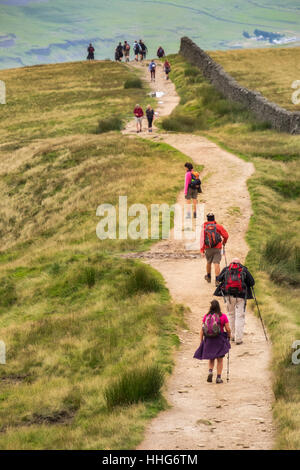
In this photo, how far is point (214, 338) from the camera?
39.8 ft

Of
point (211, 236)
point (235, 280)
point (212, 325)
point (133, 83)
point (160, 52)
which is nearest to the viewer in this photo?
point (212, 325)

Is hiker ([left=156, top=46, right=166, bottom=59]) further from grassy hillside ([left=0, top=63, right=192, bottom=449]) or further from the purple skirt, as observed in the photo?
the purple skirt

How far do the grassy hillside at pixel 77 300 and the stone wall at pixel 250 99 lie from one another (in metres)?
5.73

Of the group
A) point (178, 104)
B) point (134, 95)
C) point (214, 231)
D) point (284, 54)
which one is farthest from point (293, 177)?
point (284, 54)

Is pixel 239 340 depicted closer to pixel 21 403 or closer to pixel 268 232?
pixel 21 403

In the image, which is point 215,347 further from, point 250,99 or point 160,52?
point 160,52

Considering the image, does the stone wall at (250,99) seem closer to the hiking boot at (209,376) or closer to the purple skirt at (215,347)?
the purple skirt at (215,347)

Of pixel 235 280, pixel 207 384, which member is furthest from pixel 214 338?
pixel 235 280

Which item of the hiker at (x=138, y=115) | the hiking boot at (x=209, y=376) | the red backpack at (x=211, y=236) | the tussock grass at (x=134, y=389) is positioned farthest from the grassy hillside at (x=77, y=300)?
the red backpack at (x=211, y=236)

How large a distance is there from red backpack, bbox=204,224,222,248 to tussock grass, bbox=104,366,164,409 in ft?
17.0

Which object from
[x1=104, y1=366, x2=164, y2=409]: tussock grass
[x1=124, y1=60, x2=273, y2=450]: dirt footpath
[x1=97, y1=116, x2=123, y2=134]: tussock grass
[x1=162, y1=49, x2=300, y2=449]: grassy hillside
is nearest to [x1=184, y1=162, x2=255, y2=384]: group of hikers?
[x1=124, y1=60, x2=273, y2=450]: dirt footpath

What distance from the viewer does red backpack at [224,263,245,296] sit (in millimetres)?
13523

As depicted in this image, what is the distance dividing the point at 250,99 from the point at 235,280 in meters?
25.7

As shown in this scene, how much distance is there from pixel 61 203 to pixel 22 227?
180cm
